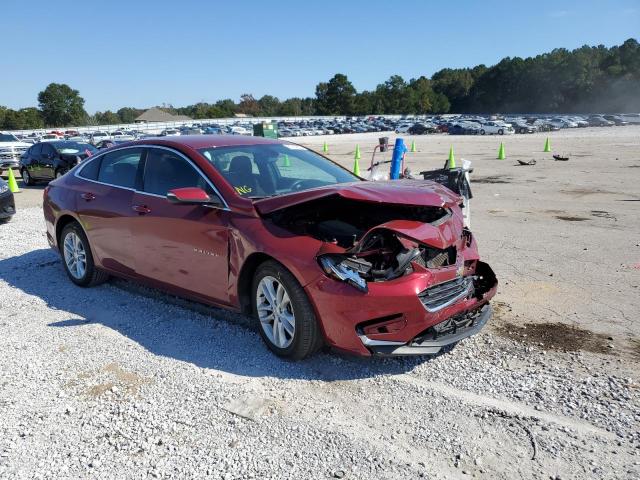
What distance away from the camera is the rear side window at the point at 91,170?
6.08m

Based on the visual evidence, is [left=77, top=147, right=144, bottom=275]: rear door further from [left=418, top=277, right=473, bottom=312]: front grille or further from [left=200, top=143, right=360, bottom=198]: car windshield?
[left=418, top=277, right=473, bottom=312]: front grille

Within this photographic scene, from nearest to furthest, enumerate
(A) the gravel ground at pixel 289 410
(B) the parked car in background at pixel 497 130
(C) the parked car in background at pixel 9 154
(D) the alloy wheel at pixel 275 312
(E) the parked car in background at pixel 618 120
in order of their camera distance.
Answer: (A) the gravel ground at pixel 289 410 → (D) the alloy wheel at pixel 275 312 → (C) the parked car in background at pixel 9 154 → (B) the parked car in background at pixel 497 130 → (E) the parked car in background at pixel 618 120

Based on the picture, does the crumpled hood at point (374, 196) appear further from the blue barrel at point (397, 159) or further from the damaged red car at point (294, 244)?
the blue barrel at point (397, 159)

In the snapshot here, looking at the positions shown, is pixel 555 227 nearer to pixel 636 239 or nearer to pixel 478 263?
pixel 636 239

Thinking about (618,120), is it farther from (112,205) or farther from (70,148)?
(112,205)

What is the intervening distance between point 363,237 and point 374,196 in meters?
0.35

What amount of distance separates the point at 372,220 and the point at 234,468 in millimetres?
2185

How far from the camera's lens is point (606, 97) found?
4968 inches

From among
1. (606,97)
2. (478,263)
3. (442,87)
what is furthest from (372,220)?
(442,87)

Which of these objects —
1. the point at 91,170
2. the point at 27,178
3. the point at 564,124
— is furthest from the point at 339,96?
the point at 91,170

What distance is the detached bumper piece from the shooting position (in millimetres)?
3740

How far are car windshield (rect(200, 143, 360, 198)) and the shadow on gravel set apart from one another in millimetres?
1271

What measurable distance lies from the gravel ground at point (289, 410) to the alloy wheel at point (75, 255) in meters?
1.27

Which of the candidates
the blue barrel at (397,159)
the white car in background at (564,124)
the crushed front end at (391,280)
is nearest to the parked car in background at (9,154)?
the blue barrel at (397,159)
